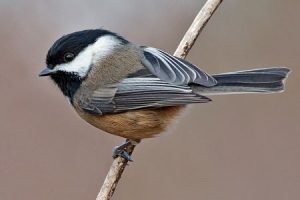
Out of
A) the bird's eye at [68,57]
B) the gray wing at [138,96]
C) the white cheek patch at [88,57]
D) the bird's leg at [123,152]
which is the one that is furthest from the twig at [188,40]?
the bird's eye at [68,57]

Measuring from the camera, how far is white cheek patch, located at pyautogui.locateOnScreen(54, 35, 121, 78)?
10.8ft

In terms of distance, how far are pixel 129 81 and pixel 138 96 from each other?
8 cm

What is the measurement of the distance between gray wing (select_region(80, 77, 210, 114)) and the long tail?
0.37 ft

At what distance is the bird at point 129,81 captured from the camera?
10.4 ft

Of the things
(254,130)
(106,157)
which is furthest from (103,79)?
(254,130)

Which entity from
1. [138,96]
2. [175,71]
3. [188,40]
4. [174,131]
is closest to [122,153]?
[138,96]

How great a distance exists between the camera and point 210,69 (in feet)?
19.7

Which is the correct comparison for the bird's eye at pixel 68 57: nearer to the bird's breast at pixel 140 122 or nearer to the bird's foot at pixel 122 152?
the bird's breast at pixel 140 122

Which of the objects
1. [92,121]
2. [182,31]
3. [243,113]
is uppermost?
[182,31]

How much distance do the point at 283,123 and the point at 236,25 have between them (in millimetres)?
1392

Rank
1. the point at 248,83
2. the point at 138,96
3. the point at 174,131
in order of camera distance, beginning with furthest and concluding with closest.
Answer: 1. the point at 174,131
2. the point at 138,96
3. the point at 248,83

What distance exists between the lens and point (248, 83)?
3164mm

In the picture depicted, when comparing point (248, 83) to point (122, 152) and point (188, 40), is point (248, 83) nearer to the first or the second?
point (188, 40)

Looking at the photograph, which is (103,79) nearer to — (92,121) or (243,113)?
(92,121)
